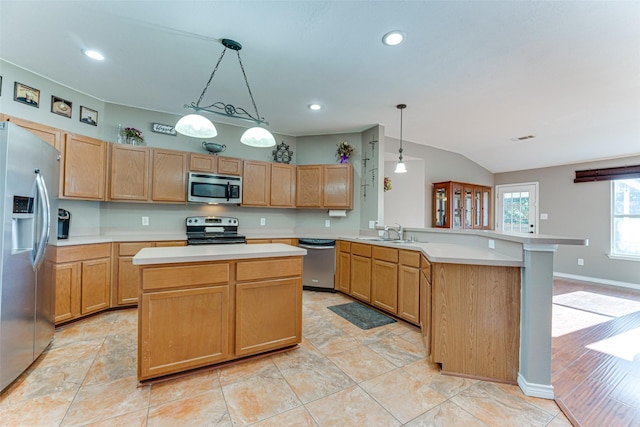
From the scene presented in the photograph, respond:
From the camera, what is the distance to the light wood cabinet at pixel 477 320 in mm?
2002

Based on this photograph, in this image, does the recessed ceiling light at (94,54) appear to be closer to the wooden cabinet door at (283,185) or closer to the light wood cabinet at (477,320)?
the wooden cabinet door at (283,185)

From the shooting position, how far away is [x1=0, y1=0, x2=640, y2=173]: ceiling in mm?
1930

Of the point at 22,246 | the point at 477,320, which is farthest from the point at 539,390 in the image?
the point at 22,246

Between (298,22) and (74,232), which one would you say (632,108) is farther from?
(74,232)

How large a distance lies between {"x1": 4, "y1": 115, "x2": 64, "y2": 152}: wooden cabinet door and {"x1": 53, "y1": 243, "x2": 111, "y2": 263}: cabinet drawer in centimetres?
109

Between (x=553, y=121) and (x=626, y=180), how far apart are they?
244cm

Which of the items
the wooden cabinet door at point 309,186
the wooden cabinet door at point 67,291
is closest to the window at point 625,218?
the wooden cabinet door at point 309,186

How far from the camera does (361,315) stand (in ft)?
10.9

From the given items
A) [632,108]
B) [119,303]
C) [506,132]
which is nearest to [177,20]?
[119,303]

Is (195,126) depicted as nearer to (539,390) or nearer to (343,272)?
(343,272)

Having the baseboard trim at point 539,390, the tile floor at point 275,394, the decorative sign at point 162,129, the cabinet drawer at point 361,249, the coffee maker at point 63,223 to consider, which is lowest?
the tile floor at point 275,394

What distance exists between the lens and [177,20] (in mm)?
2043

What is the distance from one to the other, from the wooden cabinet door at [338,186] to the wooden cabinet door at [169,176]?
6.95 ft

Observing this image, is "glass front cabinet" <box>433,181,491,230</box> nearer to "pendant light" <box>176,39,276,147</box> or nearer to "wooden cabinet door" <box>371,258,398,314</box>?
"wooden cabinet door" <box>371,258,398,314</box>
